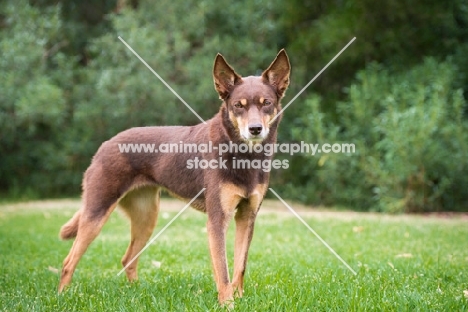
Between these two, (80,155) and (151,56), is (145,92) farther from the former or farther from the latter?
(80,155)

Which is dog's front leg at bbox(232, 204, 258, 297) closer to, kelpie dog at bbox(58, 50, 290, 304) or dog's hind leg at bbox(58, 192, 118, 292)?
kelpie dog at bbox(58, 50, 290, 304)

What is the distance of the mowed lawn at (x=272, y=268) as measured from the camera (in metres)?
4.60

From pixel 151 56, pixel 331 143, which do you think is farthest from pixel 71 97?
pixel 331 143

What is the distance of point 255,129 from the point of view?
15.4ft

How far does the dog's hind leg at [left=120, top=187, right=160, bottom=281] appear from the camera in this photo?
5.95 m

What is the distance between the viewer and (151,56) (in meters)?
14.1

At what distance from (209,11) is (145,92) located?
8.92ft

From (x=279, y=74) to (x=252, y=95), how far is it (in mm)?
422

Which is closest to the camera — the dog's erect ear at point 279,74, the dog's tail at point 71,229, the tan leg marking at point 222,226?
the tan leg marking at point 222,226

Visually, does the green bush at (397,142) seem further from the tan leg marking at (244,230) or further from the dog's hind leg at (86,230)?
the dog's hind leg at (86,230)

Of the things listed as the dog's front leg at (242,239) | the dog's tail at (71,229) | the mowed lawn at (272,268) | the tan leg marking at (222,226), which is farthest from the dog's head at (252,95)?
the dog's tail at (71,229)

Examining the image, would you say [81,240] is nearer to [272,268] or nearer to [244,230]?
[244,230]

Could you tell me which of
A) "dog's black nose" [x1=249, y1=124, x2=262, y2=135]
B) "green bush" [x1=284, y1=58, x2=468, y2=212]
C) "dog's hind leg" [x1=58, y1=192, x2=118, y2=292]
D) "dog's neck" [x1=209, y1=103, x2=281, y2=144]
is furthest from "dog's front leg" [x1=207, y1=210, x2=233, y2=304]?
"green bush" [x1=284, y1=58, x2=468, y2=212]

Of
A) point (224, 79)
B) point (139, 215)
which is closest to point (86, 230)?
point (139, 215)
